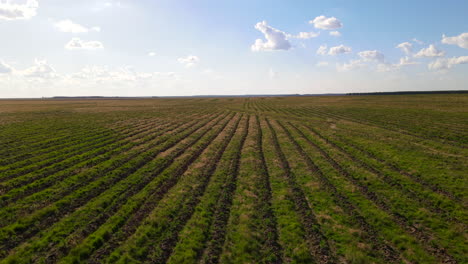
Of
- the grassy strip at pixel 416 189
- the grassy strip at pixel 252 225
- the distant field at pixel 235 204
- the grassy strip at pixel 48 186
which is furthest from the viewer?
the grassy strip at pixel 48 186

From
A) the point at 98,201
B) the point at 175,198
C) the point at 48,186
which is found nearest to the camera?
the point at 98,201

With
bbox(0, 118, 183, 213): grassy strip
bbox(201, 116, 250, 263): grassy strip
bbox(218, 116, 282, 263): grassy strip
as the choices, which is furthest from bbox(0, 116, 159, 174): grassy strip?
bbox(218, 116, 282, 263): grassy strip

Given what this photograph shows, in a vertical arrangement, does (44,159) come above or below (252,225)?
above

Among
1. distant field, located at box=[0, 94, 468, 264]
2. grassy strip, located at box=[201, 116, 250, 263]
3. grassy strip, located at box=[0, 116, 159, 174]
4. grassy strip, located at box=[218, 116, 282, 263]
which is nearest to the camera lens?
grassy strip, located at box=[218, 116, 282, 263]

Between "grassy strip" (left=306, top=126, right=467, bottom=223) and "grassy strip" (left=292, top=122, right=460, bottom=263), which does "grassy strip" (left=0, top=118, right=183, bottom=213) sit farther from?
"grassy strip" (left=306, top=126, right=467, bottom=223)

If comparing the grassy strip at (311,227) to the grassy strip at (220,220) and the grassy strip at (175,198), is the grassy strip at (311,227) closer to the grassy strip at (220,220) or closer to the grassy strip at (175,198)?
the grassy strip at (220,220)

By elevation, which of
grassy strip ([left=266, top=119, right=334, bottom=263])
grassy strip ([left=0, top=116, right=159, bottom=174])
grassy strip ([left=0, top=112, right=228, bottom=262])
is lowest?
grassy strip ([left=266, top=119, right=334, bottom=263])

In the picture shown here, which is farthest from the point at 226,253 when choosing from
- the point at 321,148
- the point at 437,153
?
the point at 437,153

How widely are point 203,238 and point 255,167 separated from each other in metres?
10.1

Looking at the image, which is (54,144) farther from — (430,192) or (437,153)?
(437,153)

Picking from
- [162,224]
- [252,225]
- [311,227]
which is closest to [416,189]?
[311,227]

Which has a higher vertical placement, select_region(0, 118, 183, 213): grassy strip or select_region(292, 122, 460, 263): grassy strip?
select_region(0, 118, 183, 213): grassy strip

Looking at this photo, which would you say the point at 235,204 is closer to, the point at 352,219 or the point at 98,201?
the point at 352,219

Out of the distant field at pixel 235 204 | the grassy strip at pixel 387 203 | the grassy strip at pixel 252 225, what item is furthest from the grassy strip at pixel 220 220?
the grassy strip at pixel 387 203
